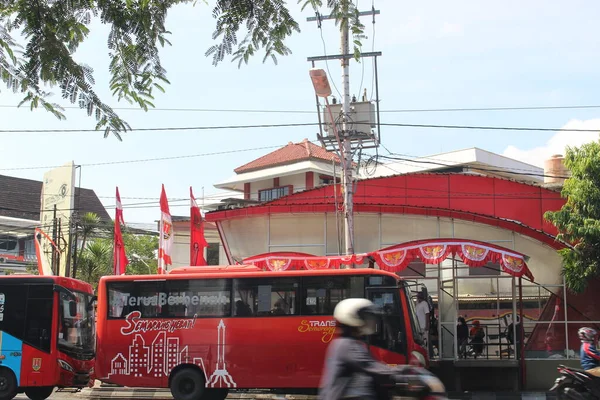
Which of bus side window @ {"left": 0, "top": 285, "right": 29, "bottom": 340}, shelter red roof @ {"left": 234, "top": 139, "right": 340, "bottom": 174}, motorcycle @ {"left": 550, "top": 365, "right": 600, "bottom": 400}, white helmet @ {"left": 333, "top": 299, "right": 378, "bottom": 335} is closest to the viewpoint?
white helmet @ {"left": 333, "top": 299, "right": 378, "bottom": 335}

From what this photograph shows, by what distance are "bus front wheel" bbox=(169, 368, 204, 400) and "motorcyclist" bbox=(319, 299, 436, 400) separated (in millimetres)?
10578

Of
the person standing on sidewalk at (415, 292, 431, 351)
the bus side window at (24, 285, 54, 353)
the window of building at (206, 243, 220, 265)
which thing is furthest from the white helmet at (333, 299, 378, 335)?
the window of building at (206, 243, 220, 265)

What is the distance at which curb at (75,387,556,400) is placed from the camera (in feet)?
57.9

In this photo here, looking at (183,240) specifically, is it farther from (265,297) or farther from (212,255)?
(265,297)

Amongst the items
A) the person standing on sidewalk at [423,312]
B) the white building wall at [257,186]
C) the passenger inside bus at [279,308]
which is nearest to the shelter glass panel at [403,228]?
the person standing on sidewalk at [423,312]

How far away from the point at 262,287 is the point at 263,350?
140 cm

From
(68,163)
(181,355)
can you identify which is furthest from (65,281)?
(68,163)

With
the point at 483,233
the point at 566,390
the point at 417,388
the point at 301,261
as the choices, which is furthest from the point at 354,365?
the point at 483,233

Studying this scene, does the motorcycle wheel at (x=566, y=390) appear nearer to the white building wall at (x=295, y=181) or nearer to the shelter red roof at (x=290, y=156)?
the white building wall at (x=295, y=181)

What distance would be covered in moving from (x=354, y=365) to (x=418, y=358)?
1005cm

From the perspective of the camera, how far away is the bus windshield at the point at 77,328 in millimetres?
16734

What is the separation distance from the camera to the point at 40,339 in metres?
16.4

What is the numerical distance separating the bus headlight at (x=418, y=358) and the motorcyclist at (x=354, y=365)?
952 cm

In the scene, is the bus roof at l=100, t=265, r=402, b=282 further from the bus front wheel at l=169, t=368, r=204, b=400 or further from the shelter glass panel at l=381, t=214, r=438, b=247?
the shelter glass panel at l=381, t=214, r=438, b=247
